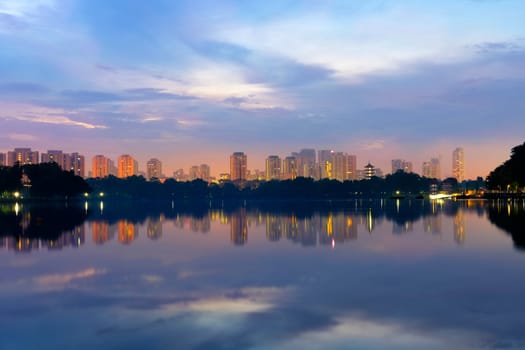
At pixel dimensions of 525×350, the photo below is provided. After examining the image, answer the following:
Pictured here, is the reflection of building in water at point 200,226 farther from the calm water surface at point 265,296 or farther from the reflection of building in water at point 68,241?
the calm water surface at point 265,296

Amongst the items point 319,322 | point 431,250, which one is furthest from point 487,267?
point 319,322

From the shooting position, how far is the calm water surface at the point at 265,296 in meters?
10.9

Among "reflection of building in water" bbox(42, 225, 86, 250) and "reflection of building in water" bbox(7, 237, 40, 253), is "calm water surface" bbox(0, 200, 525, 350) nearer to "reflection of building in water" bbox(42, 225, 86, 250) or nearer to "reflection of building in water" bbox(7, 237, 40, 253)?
"reflection of building in water" bbox(7, 237, 40, 253)

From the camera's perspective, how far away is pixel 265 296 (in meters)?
14.9

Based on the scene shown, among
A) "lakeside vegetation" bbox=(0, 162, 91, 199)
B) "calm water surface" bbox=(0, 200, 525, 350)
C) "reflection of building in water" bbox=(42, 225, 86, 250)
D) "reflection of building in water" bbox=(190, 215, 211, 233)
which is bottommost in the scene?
"calm water surface" bbox=(0, 200, 525, 350)

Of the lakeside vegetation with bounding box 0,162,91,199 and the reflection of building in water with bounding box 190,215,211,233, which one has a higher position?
the lakeside vegetation with bounding box 0,162,91,199

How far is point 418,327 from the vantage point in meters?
11.5

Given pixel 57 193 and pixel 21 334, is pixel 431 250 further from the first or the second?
pixel 57 193

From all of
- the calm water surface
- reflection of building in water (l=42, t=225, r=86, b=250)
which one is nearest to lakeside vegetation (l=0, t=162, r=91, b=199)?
reflection of building in water (l=42, t=225, r=86, b=250)

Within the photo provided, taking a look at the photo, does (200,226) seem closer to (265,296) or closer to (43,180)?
(265,296)

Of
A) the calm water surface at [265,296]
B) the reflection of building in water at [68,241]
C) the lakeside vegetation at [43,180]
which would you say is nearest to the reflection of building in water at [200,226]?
the reflection of building in water at [68,241]

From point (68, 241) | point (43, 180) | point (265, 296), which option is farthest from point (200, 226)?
point (43, 180)

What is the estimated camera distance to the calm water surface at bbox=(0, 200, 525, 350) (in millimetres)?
10914

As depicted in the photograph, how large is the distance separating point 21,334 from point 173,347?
324 cm
